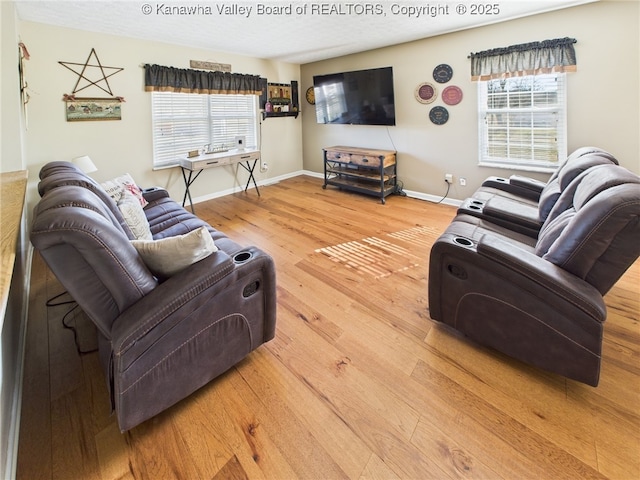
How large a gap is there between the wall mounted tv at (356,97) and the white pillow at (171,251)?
13.8 ft

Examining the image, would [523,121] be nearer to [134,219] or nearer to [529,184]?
[529,184]

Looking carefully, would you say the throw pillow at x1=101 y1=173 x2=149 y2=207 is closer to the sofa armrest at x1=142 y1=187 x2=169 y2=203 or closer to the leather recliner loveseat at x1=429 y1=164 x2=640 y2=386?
the sofa armrest at x1=142 y1=187 x2=169 y2=203

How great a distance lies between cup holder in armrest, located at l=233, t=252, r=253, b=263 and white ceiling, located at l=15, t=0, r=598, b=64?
260cm

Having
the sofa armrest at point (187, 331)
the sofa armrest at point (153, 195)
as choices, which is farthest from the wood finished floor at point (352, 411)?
the sofa armrest at point (153, 195)

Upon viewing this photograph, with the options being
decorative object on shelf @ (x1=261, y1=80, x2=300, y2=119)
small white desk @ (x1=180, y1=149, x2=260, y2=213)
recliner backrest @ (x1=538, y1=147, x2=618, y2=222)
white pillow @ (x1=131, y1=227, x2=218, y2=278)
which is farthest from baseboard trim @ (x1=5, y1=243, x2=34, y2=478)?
decorative object on shelf @ (x1=261, y1=80, x2=300, y2=119)

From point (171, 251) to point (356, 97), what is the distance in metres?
4.54

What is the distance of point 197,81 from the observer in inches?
184

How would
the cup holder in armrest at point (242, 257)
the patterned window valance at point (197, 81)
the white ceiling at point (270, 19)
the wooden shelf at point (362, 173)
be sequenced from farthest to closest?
the wooden shelf at point (362, 173) < the patterned window valance at point (197, 81) < the white ceiling at point (270, 19) < the cup holder in armrest at point (242, 257)

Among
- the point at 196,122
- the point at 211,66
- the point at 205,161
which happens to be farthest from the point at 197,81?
the point at 205,161

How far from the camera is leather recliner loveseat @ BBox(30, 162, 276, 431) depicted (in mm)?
1174

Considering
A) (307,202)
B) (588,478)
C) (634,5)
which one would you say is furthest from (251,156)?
(588,478)

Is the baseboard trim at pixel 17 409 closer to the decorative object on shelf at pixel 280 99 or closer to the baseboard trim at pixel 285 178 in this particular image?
the baseboard trim at pixel 285 178

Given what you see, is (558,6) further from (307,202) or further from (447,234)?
(307,202)

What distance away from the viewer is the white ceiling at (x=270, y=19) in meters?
3.07
